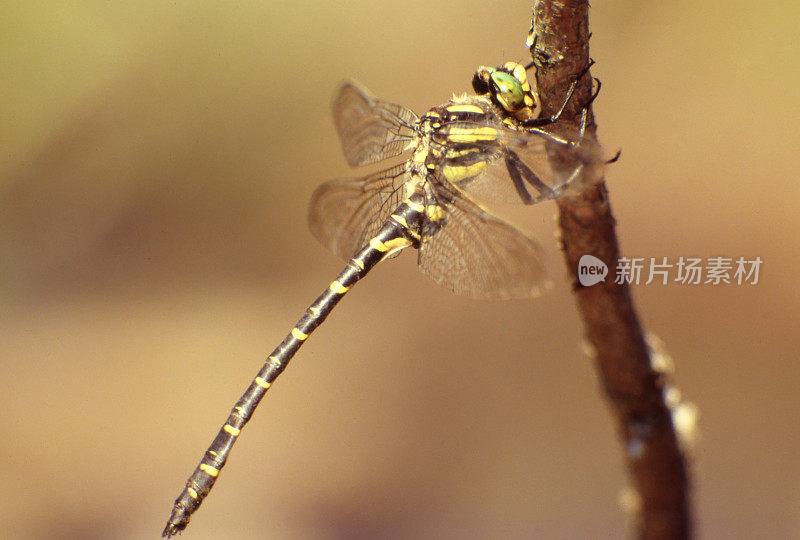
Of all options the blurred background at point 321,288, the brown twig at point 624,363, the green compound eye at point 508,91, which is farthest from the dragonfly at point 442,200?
the blurred background at point 321,288

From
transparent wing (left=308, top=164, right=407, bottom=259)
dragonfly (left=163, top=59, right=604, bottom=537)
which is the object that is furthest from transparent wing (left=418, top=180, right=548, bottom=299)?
transparent wing (left=308, top=164, right=407, bottom=259)

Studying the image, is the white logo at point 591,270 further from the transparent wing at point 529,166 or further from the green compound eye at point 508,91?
the green compound eye at point 508,91

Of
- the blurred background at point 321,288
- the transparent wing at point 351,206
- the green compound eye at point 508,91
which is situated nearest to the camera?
the green compound eye at point 508,91

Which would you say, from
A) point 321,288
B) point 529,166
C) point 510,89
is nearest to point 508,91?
point 510,89

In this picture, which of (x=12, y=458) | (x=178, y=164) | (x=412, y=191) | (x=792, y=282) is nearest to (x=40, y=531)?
(x=12, y=458)

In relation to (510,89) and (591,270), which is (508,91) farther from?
(591,270)

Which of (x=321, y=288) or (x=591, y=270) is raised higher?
(x=321, y=288)
